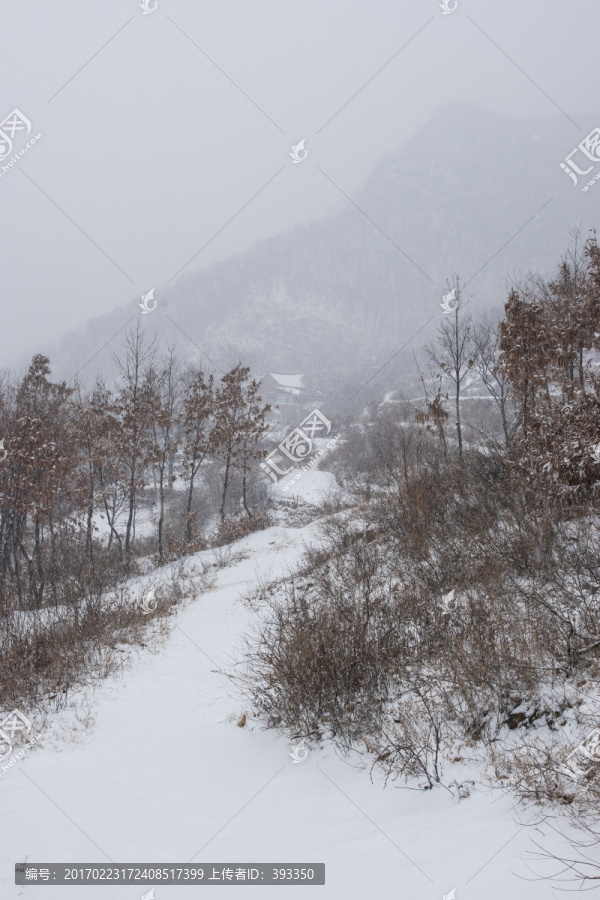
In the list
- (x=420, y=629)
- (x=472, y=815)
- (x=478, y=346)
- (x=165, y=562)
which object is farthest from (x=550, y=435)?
(x=165, y=562)

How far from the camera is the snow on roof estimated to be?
112m

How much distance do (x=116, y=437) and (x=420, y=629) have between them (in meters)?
15.6

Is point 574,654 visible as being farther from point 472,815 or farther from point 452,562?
point 452,562

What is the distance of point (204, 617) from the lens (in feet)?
36.8

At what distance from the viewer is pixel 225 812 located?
4148 millimetres
